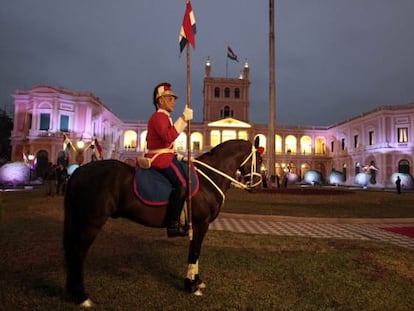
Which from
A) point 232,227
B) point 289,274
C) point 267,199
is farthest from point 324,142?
point 289,274

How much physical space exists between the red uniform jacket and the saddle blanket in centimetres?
14

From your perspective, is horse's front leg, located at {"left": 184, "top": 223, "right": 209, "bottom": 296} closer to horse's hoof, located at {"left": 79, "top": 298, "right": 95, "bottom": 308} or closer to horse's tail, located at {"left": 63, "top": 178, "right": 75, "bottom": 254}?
horse's hoof, located at {"left": 79, "top": 298, "right": 95, "bottom": 308}

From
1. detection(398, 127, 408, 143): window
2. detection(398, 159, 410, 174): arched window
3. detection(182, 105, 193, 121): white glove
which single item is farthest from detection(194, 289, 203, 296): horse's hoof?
detection(398, 127, 408, 143): window

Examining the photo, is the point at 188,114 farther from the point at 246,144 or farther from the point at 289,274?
the point at 289,274

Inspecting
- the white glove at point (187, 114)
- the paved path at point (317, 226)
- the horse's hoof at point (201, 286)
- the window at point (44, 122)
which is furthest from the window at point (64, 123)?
the horse's hoof at point (201, 286)

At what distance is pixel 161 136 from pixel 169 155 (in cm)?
27

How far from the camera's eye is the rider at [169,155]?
147 inches

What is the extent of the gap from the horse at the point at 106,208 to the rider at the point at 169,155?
0.51 feet

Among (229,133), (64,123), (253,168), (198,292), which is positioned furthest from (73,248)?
(229,133)

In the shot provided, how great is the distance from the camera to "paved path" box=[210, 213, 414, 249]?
7.75 meters

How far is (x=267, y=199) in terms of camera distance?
1602cm

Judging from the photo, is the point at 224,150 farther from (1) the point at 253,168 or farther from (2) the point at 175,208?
(2) the point at 175,208

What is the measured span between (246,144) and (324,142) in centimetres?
6305

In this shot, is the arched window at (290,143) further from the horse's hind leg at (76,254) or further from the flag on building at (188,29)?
the horse's hind leg at (76,254)
